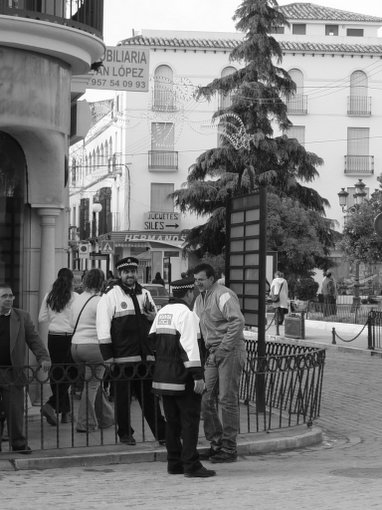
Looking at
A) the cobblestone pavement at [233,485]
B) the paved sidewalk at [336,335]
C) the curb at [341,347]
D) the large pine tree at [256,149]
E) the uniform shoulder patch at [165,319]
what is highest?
the large pine tree at [256,149]

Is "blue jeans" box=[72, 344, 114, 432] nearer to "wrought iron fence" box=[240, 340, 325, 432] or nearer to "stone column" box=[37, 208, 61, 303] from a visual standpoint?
"wrought iron fence" box=[240, 340, 325, 432]

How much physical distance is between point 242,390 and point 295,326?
47.6ft

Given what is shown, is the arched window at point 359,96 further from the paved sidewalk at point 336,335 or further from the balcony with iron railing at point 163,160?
the paved sidewalk at point 336,335

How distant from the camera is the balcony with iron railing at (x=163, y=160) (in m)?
62.3

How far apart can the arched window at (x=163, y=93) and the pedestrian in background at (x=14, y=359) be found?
50.8m

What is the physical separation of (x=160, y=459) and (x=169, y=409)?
1076 millimetres

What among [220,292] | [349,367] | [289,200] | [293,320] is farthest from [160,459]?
[289,200]

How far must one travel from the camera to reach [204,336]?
11.1 m

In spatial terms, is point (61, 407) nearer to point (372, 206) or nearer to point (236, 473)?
point (236, 473)

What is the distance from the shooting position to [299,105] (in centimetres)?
6400

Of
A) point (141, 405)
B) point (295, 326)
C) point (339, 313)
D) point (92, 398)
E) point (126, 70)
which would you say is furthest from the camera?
point (339, 313)

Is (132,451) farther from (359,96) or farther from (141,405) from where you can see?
(359,96)

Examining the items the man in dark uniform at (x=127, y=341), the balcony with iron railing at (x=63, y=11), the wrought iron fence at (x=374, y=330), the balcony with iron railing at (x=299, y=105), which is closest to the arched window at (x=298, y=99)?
the balcony with iron railing at (x=299, y=105)

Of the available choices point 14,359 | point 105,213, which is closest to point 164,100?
point 105,213
